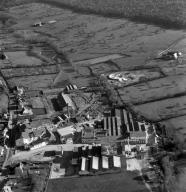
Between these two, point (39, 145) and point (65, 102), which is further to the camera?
point (65, 102)

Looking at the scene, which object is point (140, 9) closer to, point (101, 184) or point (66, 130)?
point (66, 130)

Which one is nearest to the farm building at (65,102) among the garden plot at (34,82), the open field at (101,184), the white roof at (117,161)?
the garden plot at (34,82)

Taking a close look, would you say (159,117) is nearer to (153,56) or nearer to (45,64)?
(153,56)

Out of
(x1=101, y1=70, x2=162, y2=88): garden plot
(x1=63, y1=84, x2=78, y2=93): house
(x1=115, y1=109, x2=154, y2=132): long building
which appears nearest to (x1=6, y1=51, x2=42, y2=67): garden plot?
(x1=63, y1=84, x2=78, y2=93): house

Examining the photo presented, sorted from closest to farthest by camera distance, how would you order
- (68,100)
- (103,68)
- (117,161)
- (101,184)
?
(101,184)
(117,161)
(68,100)
(103,68)

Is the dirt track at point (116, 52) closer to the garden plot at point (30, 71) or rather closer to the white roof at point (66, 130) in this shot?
the garden plot at point (30, 71)

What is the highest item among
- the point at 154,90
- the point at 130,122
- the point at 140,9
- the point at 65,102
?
the point at 140,9

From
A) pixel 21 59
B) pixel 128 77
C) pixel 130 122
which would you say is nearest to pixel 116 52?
pixel 128 77

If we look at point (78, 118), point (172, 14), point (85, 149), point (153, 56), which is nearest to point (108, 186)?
point (85, 149)
